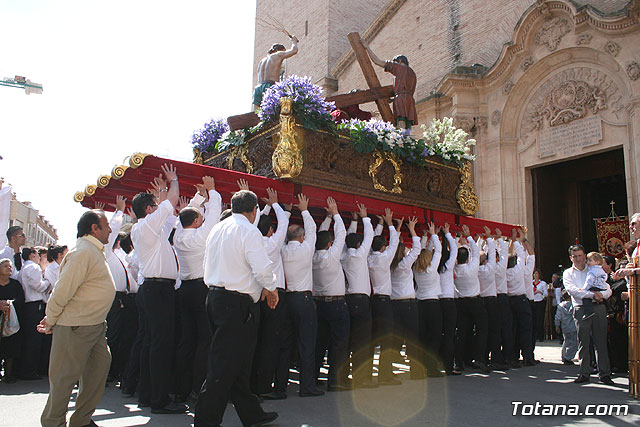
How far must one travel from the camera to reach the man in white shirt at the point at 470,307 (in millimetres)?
7262

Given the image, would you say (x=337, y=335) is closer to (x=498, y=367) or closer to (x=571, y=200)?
(x=498, y=367)

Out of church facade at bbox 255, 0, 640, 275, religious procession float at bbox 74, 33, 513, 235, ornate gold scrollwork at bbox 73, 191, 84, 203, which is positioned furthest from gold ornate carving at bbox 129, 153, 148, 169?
church facade at bbox 255, 0, 640, 275

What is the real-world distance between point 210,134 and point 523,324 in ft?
18.0

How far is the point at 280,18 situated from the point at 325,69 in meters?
4.82

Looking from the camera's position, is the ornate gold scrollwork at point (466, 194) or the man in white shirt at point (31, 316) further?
the ornate gold scrollwork at point (466, 194)

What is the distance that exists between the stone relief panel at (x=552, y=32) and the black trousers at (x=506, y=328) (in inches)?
304

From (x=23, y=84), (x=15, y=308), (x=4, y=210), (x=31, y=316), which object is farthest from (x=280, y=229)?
(x=23, y=84)

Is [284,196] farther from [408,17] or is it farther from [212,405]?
[408,17]

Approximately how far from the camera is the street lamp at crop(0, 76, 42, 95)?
1598cm

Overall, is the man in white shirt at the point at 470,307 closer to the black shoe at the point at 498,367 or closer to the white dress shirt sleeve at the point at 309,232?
the black shoe at the point at 498,367

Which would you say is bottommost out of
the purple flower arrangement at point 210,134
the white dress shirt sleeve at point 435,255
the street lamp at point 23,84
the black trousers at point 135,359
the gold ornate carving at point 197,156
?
the black trousers at point 135,359

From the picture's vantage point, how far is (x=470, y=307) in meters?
7.37

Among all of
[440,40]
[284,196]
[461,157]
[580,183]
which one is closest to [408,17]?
[440,40]

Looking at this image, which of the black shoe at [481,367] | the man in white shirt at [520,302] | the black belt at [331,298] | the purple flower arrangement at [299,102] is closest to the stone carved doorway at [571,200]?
the man in white shirt at [520,302]
